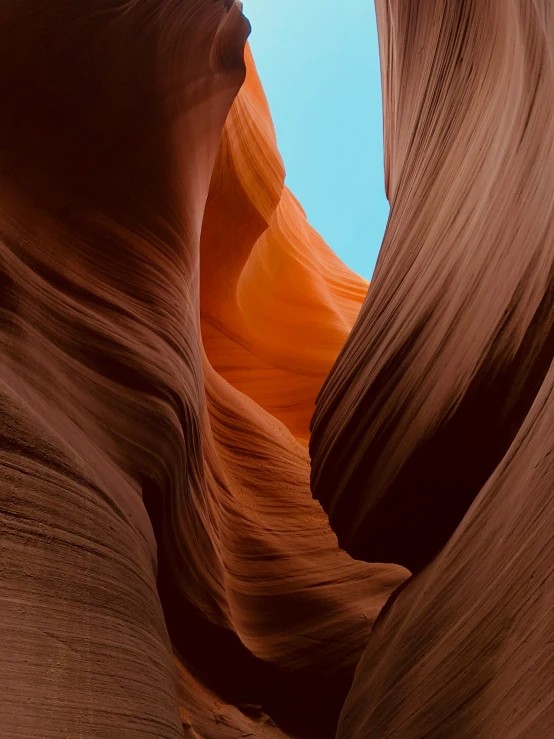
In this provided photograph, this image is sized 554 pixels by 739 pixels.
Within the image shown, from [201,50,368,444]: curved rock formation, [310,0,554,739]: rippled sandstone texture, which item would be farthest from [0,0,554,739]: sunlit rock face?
[201,50,368,444]: curved rock formation

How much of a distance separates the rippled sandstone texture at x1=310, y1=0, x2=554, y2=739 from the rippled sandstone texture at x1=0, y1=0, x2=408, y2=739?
0.59 metres

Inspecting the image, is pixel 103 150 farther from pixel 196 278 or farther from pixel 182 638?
pixel 182 638

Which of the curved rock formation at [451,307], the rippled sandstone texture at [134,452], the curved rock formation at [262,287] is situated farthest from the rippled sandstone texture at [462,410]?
the curved rock formation at [262,287]

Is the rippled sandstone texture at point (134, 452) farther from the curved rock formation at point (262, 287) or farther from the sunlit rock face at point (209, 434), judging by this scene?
the curved rock formation at point (262, 287)

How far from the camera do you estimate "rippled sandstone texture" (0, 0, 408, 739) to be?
142 cm

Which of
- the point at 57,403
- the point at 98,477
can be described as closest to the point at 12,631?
the point at 98,477

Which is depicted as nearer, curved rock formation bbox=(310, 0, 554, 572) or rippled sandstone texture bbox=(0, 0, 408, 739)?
rippled sandstone texture bbox=(0, 0, 408, 739)

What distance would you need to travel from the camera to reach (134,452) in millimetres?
2145

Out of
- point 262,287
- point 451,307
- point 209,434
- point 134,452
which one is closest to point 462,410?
point 451,307

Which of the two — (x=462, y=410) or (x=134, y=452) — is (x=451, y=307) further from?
(x=134, y=452)

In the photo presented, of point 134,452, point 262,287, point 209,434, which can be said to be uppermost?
point 262,287

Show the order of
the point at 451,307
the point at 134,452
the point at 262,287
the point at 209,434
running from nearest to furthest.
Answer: the point at 451,307, the point at 134,452, the point at 209,434, the point at 262,287

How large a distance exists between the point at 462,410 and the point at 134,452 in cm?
97

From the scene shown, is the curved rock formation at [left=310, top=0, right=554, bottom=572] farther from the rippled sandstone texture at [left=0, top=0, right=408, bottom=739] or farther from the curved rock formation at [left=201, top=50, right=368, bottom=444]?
the curved rock formation at [left=201, top=50, right=368, bottom=444]
